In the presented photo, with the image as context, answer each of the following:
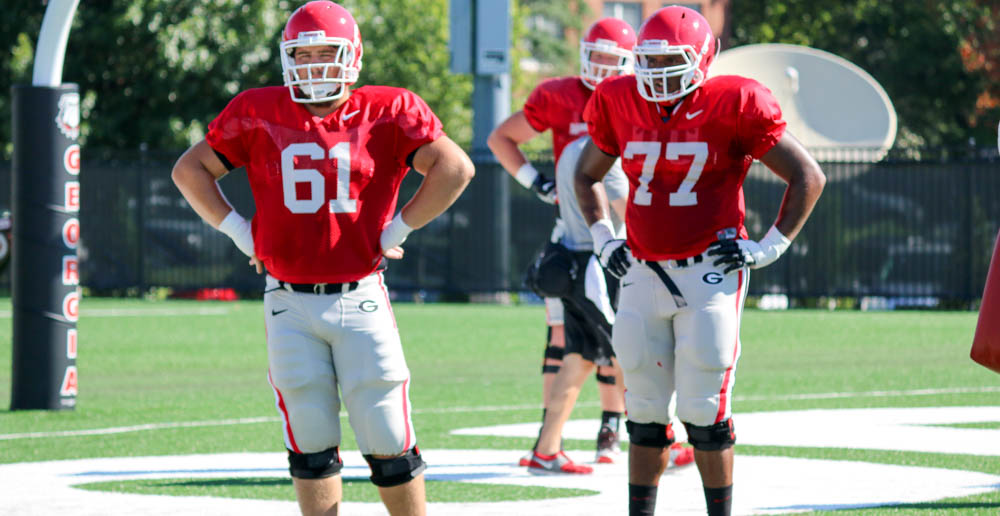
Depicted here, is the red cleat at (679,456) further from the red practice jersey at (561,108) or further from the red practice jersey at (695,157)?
the red practice jersey at (695,157)

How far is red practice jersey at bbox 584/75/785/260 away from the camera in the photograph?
19.3 ft

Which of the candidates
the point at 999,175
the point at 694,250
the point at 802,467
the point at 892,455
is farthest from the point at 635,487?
the point at 999,175

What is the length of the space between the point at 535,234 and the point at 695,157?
688 inches

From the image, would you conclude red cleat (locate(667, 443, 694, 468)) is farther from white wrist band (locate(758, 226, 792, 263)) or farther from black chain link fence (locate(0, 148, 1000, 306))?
black chain link fence (locate(0, 148, 1000, 306))

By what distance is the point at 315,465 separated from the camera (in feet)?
17.9

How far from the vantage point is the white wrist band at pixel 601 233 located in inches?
249

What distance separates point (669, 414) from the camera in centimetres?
594

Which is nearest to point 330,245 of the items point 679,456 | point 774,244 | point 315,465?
point 315,465

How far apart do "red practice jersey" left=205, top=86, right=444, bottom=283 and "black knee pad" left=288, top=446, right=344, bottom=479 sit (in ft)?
1.98

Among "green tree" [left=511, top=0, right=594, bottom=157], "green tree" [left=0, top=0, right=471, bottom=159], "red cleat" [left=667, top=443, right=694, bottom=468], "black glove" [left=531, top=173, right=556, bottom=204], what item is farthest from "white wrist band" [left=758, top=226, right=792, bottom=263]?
"green tree" [left=511, top=0, right=594, bottom=157]

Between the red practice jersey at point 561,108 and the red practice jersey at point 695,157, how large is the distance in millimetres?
2135

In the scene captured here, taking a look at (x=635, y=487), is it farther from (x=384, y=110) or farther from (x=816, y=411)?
(x=816, y=411)

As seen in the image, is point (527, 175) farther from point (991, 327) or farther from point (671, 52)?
point (991, 327)

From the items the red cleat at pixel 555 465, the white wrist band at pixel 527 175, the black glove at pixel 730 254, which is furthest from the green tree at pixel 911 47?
the black glove at pixel 730 254
